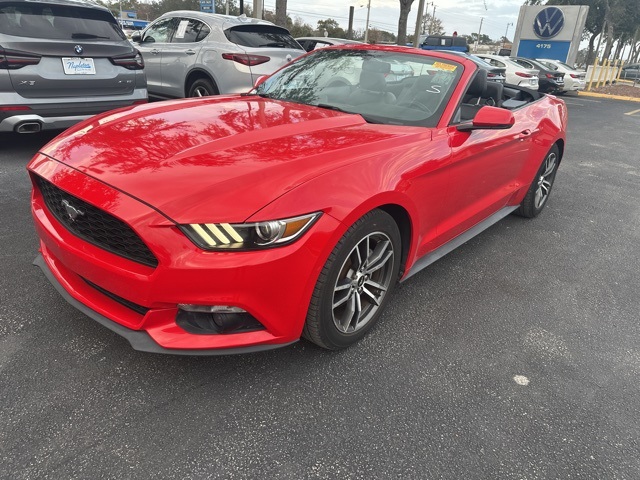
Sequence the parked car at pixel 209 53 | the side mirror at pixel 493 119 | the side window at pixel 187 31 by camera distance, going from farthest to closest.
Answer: the side window at pixel 187 31
the parked car at pixel 209 53
the side mirror at pixel 493 119

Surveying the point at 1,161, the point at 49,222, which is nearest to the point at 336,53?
the point at 49,222

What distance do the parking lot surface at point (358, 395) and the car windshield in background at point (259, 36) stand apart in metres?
4.59

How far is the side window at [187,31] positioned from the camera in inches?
275

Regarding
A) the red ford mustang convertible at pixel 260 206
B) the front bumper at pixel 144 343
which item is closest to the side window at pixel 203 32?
the red ford mustang convertible at pixel 260 206

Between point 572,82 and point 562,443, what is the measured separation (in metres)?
21.9

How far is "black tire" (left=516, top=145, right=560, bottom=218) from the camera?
4457 millimetres

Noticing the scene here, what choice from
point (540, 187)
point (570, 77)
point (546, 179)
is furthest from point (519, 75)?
point (540, 187)

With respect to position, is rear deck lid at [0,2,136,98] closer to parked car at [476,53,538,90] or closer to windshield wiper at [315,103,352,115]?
windshield wiper at [315,103,352,115]

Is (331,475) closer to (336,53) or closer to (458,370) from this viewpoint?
(458,370)

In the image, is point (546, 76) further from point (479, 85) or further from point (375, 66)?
point (375, 66)

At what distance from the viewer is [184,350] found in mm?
1890

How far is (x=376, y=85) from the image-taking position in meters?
3.23

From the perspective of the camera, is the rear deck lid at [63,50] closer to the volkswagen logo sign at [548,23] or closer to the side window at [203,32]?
the side window at [203,32]

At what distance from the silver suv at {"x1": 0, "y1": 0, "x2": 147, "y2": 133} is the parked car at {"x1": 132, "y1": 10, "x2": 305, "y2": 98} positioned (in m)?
1.44
